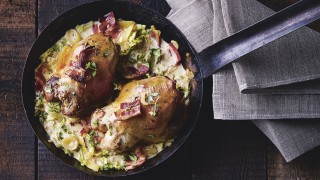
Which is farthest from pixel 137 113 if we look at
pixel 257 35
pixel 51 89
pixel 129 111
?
pixel 257 35

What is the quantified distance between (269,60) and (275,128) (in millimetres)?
315

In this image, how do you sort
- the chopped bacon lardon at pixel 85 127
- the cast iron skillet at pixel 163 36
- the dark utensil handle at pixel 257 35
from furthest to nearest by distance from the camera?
the chopped bacon lardon at pixel 85 127, the cast iron skillet at pixel 163 36, the dark utensil handle at pixel 257 35

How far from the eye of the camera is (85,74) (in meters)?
2.39

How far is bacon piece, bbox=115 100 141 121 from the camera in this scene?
2.39 m

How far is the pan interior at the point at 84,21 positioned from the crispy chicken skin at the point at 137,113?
149mm

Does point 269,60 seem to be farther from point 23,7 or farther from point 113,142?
point 23,7

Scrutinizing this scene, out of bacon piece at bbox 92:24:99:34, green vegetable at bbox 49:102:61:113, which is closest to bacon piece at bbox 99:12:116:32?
bacon piece at bbox 92:24:99:34

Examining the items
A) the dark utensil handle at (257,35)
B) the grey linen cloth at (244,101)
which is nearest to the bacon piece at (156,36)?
the grey linen cloth at (244,101)

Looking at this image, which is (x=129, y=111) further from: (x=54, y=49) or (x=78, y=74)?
(x=54, y=49)

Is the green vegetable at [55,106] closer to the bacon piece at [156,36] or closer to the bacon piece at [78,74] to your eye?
the bacon piece at [78,74]

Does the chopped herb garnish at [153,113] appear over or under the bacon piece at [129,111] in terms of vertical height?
under

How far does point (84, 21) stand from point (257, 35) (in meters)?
0.80

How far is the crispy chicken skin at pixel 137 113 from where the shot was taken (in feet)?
7.89

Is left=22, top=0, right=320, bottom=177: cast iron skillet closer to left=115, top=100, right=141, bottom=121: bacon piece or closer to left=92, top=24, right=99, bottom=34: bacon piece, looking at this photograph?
left=92, top=24, right=99, bottom=34: bacon piece
